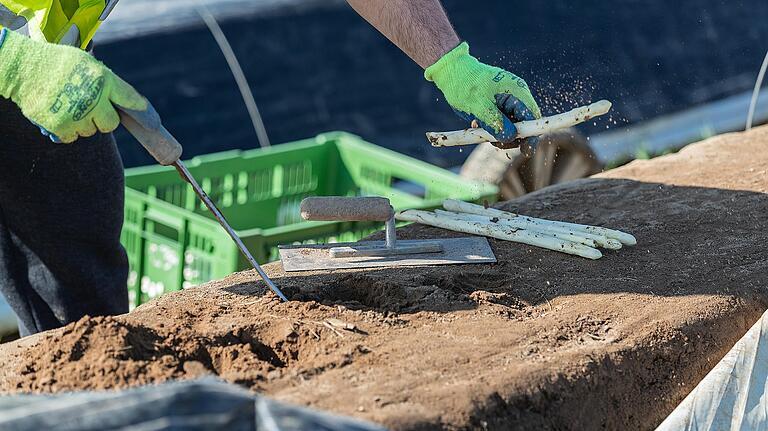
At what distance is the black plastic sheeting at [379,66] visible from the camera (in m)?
5.21

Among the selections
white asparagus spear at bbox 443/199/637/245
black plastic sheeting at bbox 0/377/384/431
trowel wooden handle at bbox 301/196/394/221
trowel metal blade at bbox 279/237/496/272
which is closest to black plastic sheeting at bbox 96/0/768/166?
white asparagus spear at bbox 443/199/637/245

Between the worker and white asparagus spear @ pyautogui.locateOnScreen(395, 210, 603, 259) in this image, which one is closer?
the worker

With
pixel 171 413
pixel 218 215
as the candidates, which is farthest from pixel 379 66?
pixel 171 413

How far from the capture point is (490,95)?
2.73 meters

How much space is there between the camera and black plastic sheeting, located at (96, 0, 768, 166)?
205 inches

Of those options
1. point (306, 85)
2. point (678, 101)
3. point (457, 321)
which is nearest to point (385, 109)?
point (306, 85)

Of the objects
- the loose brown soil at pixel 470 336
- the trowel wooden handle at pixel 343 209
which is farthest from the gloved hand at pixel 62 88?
the trowel wooden handle at pixel 343 209

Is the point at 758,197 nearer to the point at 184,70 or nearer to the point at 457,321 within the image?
the point at 457,321

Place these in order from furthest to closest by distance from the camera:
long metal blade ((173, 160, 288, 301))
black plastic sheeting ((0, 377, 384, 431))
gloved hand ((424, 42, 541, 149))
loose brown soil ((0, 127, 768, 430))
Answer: gloved hand ((424, 42, 541, 149)) → long metal blade ((173, 160, 288, 301)) → loose brown soil ((0, 127, 768, 430)) → black plastic sheeting ((0, 377, 384, 431))

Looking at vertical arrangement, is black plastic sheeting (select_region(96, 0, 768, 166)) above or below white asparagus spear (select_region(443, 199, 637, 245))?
above

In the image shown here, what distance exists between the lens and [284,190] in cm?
461

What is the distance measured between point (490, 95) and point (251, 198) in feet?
6.61

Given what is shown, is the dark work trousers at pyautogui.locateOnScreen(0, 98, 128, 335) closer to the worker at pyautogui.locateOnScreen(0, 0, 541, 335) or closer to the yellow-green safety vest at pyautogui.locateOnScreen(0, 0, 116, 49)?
the worker at pyautogui.locateOnScreen(0, 0, 541, 335)

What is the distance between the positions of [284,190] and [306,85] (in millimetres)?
1223
